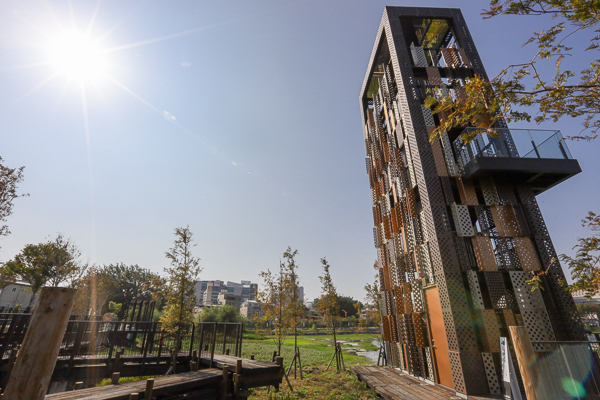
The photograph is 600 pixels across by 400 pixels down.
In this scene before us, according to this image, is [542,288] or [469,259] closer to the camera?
[542,288]

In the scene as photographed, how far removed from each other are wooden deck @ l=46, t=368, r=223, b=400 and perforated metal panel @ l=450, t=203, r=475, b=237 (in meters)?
9.97

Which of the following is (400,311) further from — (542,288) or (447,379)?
(542,288)

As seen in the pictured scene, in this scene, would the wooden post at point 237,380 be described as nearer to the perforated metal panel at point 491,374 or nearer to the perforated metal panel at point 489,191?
the perforated metal panel at point 491,374

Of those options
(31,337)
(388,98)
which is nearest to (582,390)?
(31,337)

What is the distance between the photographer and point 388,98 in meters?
17.2

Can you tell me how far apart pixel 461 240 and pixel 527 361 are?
698cm

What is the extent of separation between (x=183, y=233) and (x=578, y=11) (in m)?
14.1

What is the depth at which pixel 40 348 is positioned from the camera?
3.42 m

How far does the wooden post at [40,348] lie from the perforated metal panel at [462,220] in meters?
11.7

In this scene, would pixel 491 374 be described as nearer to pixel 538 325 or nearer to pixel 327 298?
pixel 538 325

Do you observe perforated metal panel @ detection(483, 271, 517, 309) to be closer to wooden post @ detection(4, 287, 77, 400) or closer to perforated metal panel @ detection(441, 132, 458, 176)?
perforated metal panel @ detection(441, 132, 458, 176)

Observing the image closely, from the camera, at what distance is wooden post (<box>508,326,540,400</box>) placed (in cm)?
428

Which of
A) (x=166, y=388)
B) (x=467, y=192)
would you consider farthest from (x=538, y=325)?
(x=166, y=388)

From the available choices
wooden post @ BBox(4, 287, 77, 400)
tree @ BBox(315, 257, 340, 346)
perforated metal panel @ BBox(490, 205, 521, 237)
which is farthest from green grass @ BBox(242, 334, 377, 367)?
wooden post @ BBox(4, 287, 77, 400)
